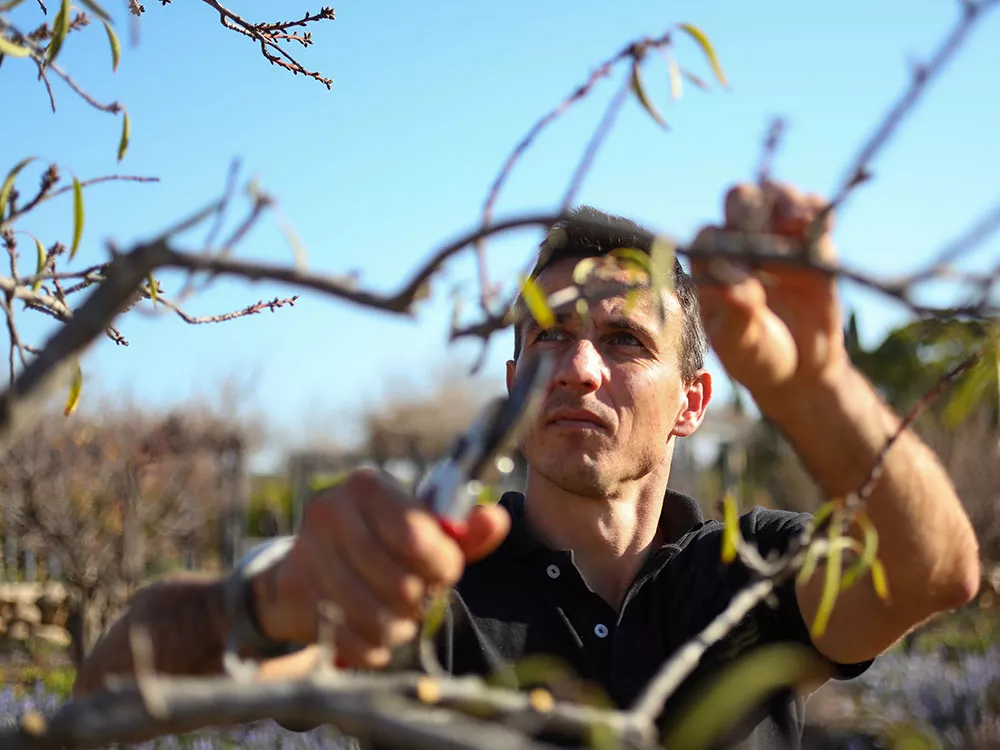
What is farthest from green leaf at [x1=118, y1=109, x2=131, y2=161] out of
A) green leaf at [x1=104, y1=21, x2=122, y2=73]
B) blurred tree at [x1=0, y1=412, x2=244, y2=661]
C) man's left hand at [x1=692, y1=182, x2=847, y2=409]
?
blurred tree at [x1=0, y1=412, x2=244, y2=661]

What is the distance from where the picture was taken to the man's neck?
8.11 ft

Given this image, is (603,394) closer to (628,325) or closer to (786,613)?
(628,325)

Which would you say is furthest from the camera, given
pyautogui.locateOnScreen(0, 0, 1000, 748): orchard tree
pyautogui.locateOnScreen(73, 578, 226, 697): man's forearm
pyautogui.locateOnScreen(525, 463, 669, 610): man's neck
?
pyautogui.locateOnScreen(525, 463, 669, 610): man's neck

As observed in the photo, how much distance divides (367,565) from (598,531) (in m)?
1.54

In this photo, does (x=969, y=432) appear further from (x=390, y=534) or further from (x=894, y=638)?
(x=390, y=534)

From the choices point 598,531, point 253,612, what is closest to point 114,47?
point 253,612

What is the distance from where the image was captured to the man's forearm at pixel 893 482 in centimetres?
125

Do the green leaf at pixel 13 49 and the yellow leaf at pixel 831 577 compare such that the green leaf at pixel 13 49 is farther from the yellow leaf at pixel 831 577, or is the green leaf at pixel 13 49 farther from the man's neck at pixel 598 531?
the man's neck at pixel 598 531

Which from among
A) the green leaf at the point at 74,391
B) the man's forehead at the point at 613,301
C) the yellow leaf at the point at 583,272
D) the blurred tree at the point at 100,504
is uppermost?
the man's forehead at the point at 613,301

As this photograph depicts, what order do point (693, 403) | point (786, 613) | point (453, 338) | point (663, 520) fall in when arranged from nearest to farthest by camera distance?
point (453, 338) → point (786, 613) → point (663, 520) → point (693, 403)

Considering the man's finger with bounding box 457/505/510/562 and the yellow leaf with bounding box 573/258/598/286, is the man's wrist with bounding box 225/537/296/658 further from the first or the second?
the yellow leaf with bounding box 573/258/598/286

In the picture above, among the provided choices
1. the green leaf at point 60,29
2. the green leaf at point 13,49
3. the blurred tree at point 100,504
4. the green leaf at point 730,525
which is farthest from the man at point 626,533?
the blurred tree at point 100,504

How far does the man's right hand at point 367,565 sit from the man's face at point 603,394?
1.25m

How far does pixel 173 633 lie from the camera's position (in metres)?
1.24
